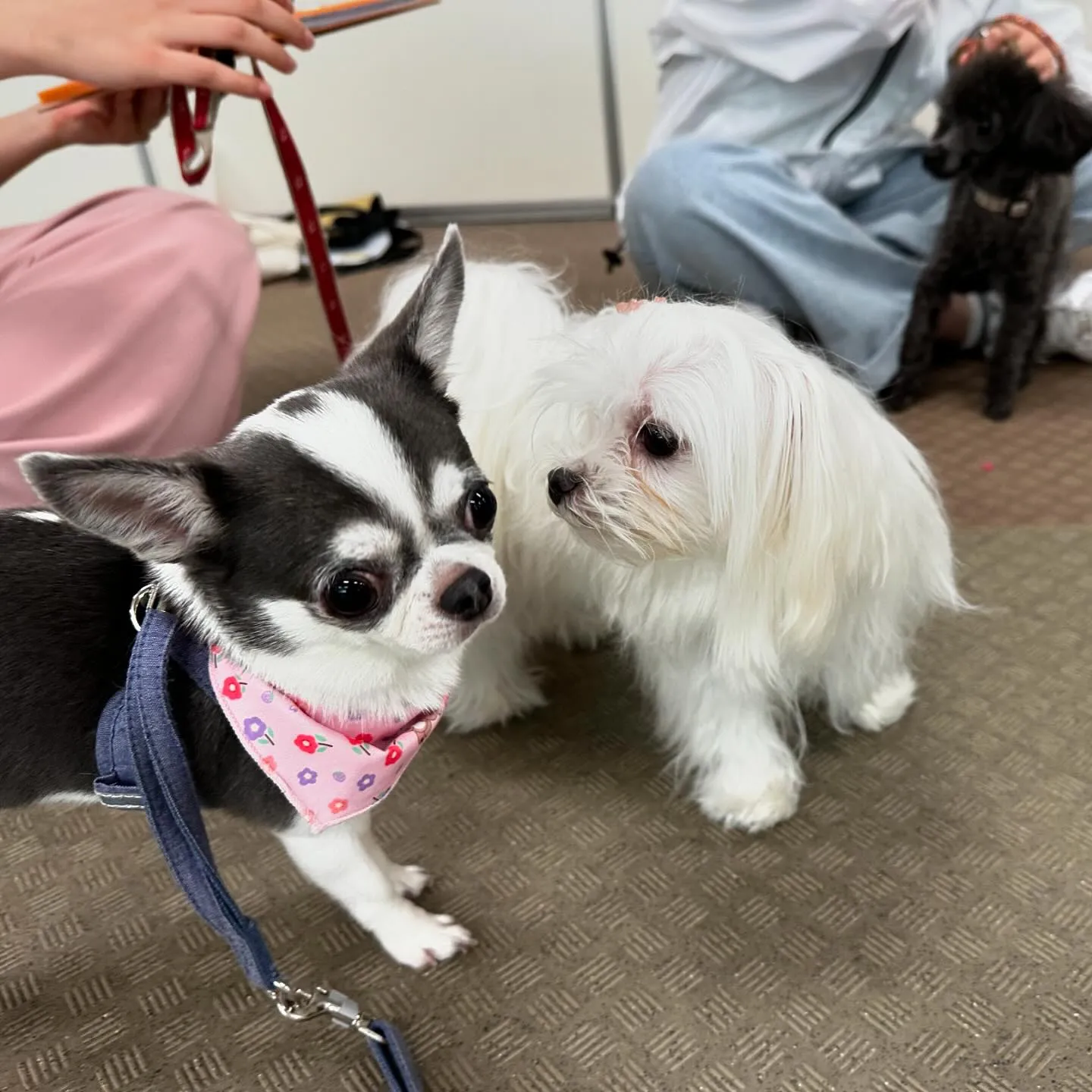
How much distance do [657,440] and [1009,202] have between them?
1171 mm

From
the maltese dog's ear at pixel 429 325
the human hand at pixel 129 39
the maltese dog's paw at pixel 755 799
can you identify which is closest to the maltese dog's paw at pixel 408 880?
the maltese dog's paw at pixel 755 799

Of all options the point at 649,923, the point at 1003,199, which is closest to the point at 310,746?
the point at 649,923

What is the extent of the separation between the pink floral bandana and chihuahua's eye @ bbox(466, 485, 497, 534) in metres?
0.21

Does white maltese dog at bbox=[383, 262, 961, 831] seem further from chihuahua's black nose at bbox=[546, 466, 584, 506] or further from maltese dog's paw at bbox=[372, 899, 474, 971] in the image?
maltese dog's paw at bbox=[372, 899, 474, 971]

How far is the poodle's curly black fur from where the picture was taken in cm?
157

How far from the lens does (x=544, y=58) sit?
298 centimetres

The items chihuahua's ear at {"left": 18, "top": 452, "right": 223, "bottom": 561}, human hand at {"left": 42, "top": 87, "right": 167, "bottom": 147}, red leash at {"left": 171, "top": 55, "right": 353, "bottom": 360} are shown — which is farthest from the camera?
human hand at {"left": 42, "top": 87, "right": 167, "bottom": 147}

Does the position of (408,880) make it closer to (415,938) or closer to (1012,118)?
(415,938)

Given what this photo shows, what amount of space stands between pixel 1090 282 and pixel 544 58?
6.26 ft

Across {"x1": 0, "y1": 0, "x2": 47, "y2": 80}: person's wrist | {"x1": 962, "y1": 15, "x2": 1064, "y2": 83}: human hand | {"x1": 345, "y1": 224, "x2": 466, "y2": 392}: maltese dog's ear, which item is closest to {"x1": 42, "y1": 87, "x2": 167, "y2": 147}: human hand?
{"x1": 0, "y1": 0, "x2": 47, "y2": 80}: person's wrist

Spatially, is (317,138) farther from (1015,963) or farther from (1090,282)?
(1015,963)

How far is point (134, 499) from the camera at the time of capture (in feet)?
2.04

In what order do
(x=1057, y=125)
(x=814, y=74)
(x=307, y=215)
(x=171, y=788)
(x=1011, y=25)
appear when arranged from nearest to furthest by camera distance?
(x=171, y=788) < (x=307, y=215) < (x=1057, y=125) < (x=1011, y=25) < (x=814, y=74)

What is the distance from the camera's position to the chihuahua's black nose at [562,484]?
→ 91 centimetres
